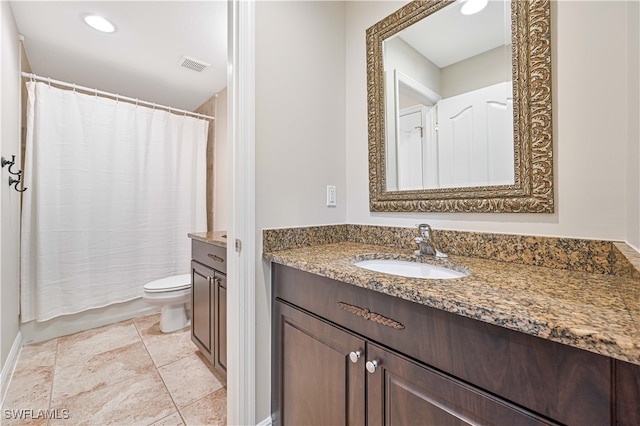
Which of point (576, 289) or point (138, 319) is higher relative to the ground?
point (576, 289)

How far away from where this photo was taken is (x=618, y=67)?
79 cm

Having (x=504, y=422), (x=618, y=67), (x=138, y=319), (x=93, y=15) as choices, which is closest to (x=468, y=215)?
(x=618, y=67)

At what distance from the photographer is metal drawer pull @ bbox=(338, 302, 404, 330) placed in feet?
2.42

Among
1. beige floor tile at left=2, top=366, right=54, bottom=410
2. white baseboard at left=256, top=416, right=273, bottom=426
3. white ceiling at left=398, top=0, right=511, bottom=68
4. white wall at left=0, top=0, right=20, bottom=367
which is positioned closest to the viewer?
white ceiling at left=398, top=0, right=511, bottom=68

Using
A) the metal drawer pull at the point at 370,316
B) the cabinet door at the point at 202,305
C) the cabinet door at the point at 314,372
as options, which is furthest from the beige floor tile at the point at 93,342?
the metal drawer pull at the point at 370,316

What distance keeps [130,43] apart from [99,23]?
0.22 metres

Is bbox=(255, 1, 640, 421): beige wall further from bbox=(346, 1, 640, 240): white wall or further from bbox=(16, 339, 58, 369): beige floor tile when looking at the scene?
bbox=(16, 339, 58, 369): beige floor tile

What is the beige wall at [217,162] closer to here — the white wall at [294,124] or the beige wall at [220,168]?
the beige wall at [220,168]

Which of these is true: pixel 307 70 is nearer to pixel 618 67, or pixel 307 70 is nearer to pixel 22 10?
pixel 618 67

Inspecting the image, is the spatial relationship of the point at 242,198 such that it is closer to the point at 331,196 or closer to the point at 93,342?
the point at 331,196

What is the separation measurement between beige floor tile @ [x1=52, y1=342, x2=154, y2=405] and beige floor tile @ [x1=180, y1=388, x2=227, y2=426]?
1.71 feet

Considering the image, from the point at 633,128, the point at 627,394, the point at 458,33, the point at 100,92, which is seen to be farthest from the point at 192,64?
the point at 627,394

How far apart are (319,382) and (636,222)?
3.36 feet

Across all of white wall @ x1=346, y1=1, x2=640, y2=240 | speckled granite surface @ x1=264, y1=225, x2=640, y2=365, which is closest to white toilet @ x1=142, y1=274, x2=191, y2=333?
speckled granite surface @ x1=264, y1=225, x2=640, y2=365
